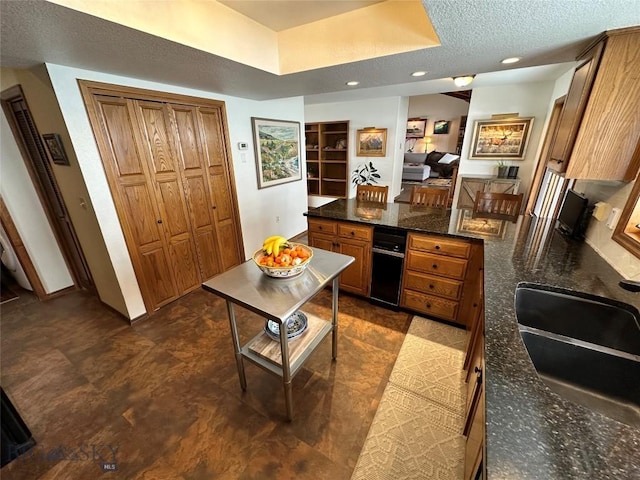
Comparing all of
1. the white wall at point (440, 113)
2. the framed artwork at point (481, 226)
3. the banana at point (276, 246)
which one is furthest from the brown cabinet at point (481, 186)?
the white wall at point (440, 113)

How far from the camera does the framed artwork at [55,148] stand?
1.99 m

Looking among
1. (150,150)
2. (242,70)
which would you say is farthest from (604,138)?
(150,150)

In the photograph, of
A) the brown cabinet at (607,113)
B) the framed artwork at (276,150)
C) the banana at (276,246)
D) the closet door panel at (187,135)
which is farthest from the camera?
the framed artwork at (276,150)

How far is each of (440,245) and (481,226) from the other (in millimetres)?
472

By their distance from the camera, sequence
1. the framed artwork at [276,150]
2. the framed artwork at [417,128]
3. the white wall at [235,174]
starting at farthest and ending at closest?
1. the framed artwork at [417,128]
2. the framed artwork at [276,150]
3. the white wall at [235,174]

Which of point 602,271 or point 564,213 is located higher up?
point 564,213

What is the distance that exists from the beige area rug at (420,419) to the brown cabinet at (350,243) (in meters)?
0.75

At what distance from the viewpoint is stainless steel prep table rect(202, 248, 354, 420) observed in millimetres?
1314

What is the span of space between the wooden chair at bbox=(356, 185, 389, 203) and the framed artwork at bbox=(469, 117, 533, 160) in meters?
2.61

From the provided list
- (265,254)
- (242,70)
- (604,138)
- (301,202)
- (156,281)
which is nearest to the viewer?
(604,138)

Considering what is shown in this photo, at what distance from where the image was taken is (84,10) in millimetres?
1108

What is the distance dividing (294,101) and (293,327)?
3503 millimetres

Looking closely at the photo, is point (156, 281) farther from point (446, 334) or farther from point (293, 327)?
point (446, 334)

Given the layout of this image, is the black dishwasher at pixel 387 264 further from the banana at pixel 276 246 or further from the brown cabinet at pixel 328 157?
the brown cabinet at pixel 328 157
